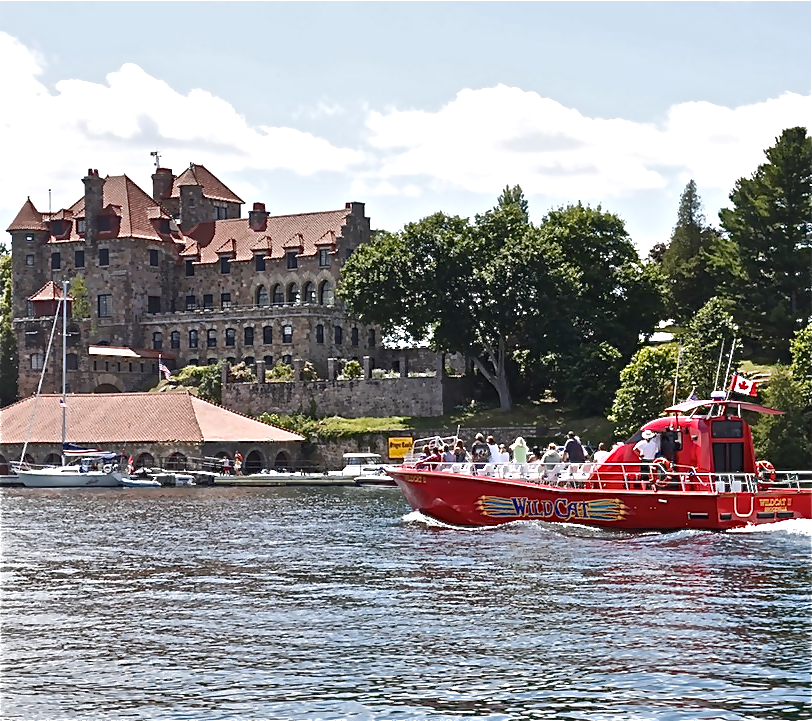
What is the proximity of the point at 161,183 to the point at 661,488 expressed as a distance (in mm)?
99209

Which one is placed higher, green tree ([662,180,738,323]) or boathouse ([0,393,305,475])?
green tree ([662,180,738,323])

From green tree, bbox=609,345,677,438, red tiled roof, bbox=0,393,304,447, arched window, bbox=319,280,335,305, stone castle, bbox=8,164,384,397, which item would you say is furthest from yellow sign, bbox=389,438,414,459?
arched window, bbox=319,280,335,305

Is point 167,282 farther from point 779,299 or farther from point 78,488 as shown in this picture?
point 779,299

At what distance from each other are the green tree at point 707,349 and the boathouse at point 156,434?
91.8 ft

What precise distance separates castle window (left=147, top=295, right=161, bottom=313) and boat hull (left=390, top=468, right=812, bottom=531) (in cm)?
8358

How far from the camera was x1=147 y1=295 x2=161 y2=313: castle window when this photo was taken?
12394cm

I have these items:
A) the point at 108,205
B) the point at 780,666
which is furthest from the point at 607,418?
the point at 780,666

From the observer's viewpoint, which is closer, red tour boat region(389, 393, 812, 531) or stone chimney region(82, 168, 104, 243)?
red tour boat region(389, 393, 812, 531)

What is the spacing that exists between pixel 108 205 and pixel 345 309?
2571 centimetres

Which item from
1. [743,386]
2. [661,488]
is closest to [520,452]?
[661,488]

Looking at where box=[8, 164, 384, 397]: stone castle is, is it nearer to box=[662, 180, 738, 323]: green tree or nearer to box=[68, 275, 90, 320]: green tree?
box=[68, 275, 90, 320]: green tree

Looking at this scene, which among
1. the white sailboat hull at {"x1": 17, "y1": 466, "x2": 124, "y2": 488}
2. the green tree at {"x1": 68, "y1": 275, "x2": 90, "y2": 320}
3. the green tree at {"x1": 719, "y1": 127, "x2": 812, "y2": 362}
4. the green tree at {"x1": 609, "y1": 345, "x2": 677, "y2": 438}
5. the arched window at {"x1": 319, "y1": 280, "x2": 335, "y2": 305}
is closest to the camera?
the green tree at {"x1": 609, "y1": 345, "x2": 677, "y2": 438}

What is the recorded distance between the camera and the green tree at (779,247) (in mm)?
→ 90250

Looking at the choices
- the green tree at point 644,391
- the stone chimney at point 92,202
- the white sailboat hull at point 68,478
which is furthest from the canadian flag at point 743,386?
the stone chimney at point 92,202
